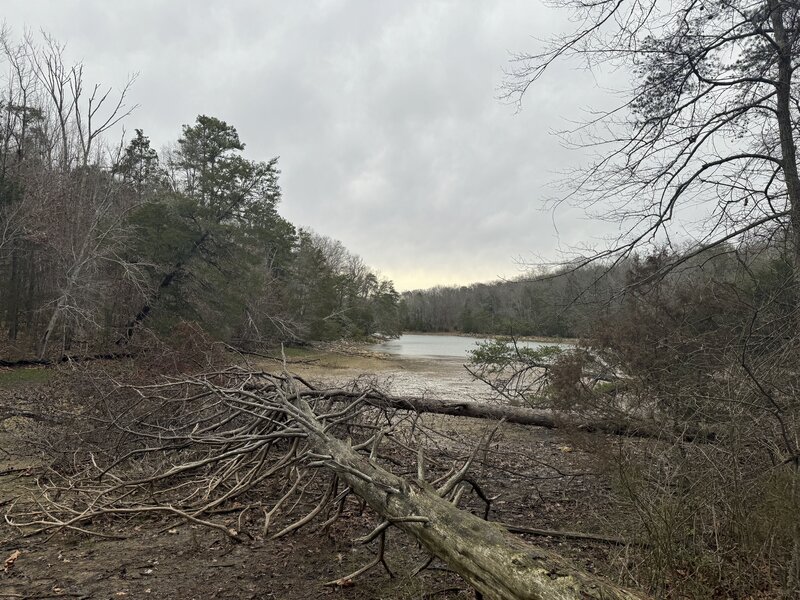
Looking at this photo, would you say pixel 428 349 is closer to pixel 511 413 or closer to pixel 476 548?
pixel 511 413

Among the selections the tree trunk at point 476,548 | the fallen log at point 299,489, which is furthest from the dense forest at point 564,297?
the tree trunk at point 476,548

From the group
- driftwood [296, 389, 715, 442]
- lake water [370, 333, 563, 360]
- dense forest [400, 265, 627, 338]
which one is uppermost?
dense forest [400, 265, 627, 338]

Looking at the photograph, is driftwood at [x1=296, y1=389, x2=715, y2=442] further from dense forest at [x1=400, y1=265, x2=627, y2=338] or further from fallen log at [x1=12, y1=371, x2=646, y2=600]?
dense forest at [x1=400, y1=265, x2=627, y2=338]

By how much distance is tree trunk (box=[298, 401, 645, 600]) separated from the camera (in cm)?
218

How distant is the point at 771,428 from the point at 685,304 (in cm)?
449

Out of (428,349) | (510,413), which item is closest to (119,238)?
(510,413)

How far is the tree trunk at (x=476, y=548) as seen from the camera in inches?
85.9

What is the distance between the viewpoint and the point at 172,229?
68.2 ft

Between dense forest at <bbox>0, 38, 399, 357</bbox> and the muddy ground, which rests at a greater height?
dense forest at <bbox>0, 38, 399, 357</bbox>

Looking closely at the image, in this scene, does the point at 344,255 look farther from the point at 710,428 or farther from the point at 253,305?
the point at 710,428

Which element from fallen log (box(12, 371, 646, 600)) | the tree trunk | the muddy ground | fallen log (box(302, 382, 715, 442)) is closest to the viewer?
the tree trunk

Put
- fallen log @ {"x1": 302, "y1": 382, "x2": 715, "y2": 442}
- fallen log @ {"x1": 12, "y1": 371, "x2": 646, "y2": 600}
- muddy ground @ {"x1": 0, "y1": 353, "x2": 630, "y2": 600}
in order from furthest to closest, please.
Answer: fallen log @ {"x1": 302, "y1": 382, "x2": 715, "y2": 442}, muddy ground @ {"x1": 0, "y1": 353, "x2": 630, "y2": 600}, fallen log @ {"x1": 12, "y1": 371, "x2": 646, "y2": 600}

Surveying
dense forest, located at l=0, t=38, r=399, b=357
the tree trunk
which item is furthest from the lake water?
the tree trunk

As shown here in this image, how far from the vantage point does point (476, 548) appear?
8.69 feet
